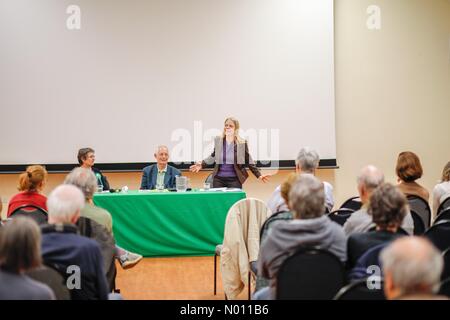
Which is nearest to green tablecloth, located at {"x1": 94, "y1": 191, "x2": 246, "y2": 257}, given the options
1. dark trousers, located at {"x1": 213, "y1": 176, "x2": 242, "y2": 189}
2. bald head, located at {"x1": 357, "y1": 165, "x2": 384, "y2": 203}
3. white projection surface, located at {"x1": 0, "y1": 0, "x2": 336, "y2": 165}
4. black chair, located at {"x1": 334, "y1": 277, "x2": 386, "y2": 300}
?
dark trousers, located at {"x1": 213, "y1": 176, "x2": 242, "y2": 189}

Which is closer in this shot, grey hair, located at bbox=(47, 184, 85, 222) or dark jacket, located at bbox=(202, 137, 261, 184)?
grey hair, located at bbox=(47, 184, 85, 222)

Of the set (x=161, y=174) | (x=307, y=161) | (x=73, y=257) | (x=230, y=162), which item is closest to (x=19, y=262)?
(x=73, y=257)

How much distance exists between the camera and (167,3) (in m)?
7.35

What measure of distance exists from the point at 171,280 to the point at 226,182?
5.47 feet

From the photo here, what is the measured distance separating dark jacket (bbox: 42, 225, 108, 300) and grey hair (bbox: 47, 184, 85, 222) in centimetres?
12

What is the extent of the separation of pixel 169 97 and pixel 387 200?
4.88 metres

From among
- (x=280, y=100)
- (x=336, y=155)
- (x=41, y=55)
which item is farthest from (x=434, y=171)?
(x=41, y=55)

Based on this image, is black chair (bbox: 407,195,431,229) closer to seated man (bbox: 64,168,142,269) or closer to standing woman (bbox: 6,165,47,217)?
seated man (bbox: 64,168,142,269)

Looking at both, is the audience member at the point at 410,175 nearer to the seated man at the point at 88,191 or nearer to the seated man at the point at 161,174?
the seated man at the point at 88,191

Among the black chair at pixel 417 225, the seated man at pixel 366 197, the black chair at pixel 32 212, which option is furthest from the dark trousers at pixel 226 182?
the seated man at pixel 366 197

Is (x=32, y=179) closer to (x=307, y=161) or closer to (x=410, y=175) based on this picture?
(x=307, y=161)

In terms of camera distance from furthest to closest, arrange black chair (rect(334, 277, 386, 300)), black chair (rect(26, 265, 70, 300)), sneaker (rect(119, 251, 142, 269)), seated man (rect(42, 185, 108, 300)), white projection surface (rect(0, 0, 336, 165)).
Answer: white projection surface (rect(0, 0, 336, 165)) < sneaker (rect(119, 251, 142, 269)) < seated man (rect(42, 185, 108, 300)) < black chair (rect(26, 265, 70, 300)) < black chair (rect(334, 277, 386, 300))

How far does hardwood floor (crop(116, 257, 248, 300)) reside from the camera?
486 cm

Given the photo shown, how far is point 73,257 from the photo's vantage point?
8.86 ft
